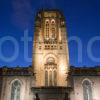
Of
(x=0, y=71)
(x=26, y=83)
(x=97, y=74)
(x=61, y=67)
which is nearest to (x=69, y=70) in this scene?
(x=61, y=67)

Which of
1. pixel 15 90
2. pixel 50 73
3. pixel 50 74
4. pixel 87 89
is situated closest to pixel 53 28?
pixel 50 73

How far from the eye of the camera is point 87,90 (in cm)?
5122

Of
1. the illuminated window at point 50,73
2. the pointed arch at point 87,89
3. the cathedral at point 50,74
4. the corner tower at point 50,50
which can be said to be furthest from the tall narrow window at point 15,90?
the pointed arch at point 87,89

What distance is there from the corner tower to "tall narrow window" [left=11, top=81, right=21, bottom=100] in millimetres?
4812

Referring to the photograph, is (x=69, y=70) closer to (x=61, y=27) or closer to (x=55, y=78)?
(x=55, y=78)

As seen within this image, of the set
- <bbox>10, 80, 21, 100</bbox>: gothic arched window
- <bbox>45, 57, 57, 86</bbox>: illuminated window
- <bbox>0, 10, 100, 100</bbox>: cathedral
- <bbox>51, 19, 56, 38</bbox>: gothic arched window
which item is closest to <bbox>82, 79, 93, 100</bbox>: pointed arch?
<bbox>0, 10, 100, 100</bbox>: cathedral

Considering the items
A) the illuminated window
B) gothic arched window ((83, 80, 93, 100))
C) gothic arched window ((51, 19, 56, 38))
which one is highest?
gothic arched window ((51, 19, 56, 38))

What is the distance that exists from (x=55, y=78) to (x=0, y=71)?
1182cm

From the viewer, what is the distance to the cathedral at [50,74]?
164 ft

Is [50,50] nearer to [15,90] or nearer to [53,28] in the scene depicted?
[53,28]

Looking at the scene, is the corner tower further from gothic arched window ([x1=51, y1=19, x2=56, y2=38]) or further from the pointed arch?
the pointed arch

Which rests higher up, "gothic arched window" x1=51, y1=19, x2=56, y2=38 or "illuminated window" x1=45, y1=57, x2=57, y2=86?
"gothic arched window" x1=51, y1=19, x2=56, y2=38

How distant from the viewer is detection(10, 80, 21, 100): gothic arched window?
50406mm

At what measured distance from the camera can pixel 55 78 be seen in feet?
183
